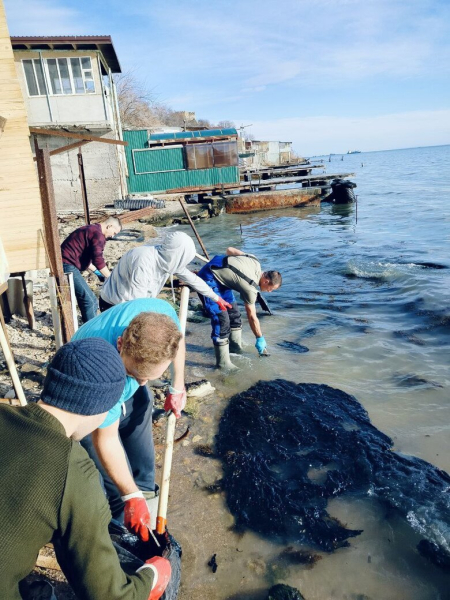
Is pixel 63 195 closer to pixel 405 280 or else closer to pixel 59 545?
pixel 405 280

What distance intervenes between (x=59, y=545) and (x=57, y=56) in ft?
68.3

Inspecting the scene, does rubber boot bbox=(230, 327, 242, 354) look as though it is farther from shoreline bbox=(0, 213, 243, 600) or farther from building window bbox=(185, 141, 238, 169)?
building window bbox=(185, 141, 238, 169)

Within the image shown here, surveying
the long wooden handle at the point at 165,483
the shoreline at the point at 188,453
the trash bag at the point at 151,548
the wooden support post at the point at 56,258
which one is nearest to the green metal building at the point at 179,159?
the shoreline at the point at 188,453

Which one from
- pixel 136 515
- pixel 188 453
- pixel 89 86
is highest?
pixel 89 86

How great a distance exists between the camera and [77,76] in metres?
17.9

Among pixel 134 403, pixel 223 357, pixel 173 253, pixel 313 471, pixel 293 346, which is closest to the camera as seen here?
pixel 134 403

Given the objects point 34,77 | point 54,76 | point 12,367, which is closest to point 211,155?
point 54,76

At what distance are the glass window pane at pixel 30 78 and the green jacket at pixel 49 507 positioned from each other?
20331mm

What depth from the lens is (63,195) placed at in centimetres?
1991

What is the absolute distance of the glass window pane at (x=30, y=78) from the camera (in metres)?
Result: 17.4

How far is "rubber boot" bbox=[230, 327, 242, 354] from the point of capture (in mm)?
6120

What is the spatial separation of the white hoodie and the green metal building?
20829 mm

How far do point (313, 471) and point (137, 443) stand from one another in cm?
174

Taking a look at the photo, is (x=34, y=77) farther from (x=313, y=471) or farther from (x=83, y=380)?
(x=83, y=380)
